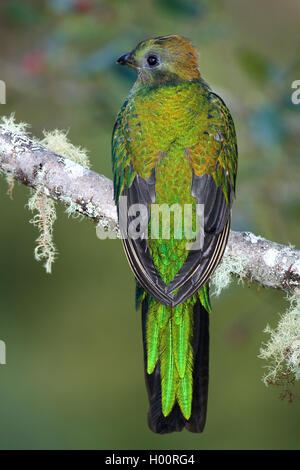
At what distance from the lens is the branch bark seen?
2627 millimetres

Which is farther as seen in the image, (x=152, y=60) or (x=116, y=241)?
(x=116, y=241)

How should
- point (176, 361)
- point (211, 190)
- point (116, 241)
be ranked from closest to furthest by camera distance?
1. point (176, 361)
2. point (211, 190)
3. point (116, 241)

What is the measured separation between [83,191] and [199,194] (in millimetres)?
457

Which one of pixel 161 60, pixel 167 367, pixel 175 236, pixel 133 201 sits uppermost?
pixel 161 60

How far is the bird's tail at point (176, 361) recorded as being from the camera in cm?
258

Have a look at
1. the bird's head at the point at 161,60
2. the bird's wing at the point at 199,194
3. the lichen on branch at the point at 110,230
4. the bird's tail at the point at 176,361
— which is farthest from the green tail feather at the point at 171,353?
the bird's head at the point at 161,60

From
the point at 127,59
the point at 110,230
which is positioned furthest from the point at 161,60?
the point at 110,230

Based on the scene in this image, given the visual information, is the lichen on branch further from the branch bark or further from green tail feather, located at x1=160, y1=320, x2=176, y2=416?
green tail feather, located at x1=160, y1=320, x2=176, y2=416

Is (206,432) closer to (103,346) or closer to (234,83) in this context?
(103,346)

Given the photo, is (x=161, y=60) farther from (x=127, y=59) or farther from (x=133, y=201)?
(x=133, y=201)

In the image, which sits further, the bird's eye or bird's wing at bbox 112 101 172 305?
the bird's eye

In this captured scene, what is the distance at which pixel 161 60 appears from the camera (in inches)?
120

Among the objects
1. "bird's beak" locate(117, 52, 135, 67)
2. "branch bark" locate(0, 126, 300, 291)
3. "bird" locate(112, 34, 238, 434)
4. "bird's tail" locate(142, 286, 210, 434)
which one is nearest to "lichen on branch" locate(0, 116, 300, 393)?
"branch bark" locate(0, 126, 300, 291)

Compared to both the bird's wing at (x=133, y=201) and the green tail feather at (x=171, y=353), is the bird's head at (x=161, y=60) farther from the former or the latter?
the green tail feather at (x=171, y=353)
